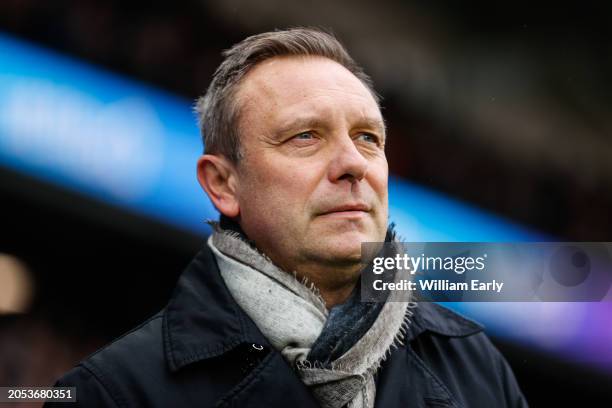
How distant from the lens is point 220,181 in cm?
230

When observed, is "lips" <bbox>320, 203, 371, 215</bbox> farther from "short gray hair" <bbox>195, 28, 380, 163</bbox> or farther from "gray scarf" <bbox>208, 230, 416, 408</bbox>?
"short gray hair" <bbox>195, 28, 380, 163</bbox>

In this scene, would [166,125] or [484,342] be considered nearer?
[484,342]

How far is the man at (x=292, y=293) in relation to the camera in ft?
6.23

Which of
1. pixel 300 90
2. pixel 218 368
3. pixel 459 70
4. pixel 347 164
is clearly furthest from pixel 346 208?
pixel 459 70

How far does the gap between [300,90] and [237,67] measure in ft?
0.82

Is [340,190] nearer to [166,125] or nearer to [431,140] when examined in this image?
[166,125]

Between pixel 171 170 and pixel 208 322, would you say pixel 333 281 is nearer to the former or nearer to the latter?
pixel 208 322

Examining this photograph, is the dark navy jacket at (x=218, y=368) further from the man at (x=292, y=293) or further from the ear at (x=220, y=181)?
the ear at (x=220, y=181)

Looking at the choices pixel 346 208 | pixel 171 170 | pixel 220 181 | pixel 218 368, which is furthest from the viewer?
pixel 171 170

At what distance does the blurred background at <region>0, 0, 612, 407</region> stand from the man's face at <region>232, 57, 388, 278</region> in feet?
2.72

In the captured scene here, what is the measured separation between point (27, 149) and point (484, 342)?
224cm

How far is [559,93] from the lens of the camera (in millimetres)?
7262

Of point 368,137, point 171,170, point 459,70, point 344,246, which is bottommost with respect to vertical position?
point 344,246

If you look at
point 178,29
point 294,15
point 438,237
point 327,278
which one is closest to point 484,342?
point 327,278
